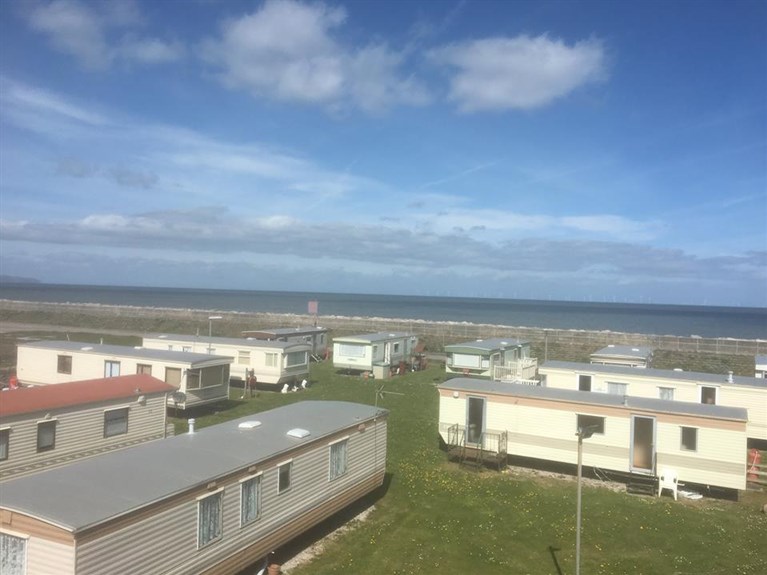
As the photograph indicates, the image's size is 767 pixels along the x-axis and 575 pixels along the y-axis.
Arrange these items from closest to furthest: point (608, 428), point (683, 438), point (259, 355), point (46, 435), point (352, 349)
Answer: point (46, 435), point (683, 438), point (608, 428), point (259, 355), point (352, 349)

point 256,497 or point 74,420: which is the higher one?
point 74,420

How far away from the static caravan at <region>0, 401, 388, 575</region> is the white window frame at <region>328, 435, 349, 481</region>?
0.08 feet

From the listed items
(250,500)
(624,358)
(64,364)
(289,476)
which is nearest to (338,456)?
(289,476)

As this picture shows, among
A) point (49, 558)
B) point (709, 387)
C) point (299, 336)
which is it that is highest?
point (299, 336)

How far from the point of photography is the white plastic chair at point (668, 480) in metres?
16.5

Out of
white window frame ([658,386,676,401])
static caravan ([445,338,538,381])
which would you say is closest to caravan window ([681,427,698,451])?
white window frame ([658,386,676,401])

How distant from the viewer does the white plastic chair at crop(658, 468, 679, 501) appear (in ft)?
54.0

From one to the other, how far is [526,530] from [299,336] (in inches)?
1165

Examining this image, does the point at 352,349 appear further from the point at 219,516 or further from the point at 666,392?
the point at 219,516

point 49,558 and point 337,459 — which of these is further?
point 337,459

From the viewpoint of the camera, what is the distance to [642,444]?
17.8 metres

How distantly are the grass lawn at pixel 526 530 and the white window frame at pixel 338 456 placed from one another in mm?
1368

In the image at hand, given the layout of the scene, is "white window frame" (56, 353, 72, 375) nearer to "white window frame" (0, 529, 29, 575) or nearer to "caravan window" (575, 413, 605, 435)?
"white window frame" (0, 529, 29, 575)

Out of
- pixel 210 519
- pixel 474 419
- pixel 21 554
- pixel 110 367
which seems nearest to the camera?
pixel 21 554
